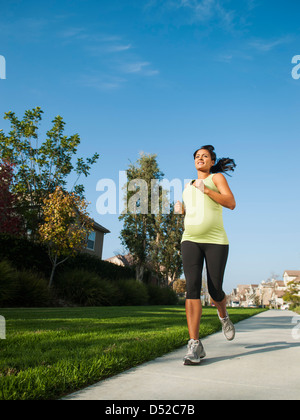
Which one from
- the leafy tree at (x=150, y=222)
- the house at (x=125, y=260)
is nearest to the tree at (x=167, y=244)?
the leafy tree at (x=150, y=222)

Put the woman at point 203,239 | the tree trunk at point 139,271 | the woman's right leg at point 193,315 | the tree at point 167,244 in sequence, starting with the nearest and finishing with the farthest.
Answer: the woman's right leg at point 193,315 < the woman at point 203,239 < the tree trunk at point 139,271 < the tree at point 167,244

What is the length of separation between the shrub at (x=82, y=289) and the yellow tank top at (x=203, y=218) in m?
14.0

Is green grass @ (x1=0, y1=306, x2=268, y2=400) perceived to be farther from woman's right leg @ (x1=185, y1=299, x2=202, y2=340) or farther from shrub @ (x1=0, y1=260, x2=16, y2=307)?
shrub @ (x1=0, y1=260, x2=16, y2=307)

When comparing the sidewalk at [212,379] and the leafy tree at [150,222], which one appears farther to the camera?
the leafy tree at [150,222]

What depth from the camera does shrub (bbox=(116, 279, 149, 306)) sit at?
2064cm

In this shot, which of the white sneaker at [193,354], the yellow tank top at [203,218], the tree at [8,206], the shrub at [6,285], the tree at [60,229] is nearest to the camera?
the white sneaker at [193,354]

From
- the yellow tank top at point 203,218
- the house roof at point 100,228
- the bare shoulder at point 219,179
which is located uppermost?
the house roof at point 100,228

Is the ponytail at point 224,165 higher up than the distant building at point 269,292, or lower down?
higher up

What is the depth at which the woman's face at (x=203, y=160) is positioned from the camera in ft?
14.5

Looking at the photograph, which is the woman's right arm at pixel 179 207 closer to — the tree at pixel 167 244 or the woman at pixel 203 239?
the woman at pixel 203 239

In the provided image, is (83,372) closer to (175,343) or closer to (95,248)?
(175,343)

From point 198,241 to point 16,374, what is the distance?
85.9 inches

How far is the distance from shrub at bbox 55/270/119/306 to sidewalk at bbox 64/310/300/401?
1348 centimetres

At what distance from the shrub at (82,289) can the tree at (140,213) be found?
12843mm
